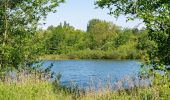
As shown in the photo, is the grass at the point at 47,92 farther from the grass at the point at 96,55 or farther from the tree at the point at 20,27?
the grass at the point at 96,55

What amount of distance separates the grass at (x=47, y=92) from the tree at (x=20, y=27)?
256 centimetres

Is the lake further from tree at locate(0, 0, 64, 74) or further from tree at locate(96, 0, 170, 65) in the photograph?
tree at locate(96, 0, 170, 65)

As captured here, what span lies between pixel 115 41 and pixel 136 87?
5.61 ft

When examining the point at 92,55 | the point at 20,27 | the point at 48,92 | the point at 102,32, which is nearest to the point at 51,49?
the point at 20,27

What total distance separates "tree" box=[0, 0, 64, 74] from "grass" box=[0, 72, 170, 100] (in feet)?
8.41

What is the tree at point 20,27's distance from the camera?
16.6 meters

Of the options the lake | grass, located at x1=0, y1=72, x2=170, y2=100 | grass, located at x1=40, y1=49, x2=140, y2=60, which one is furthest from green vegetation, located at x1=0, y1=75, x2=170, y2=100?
grass, located at x1=40, y1=49, x2=140, y2=60

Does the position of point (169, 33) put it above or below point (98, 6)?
below

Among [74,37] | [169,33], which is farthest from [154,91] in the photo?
[74,37]

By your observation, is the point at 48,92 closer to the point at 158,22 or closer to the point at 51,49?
the point at 158,22

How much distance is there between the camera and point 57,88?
1470 cm

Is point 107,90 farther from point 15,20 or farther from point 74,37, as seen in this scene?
point 74,37

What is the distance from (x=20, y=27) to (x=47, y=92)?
196 inches

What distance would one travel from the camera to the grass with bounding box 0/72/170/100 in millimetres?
11734
